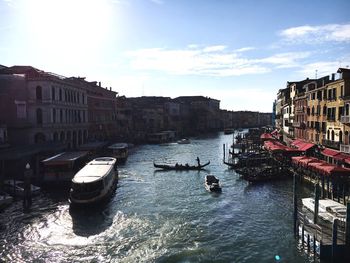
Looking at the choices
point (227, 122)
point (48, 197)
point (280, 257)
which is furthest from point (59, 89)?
point (227, 122)

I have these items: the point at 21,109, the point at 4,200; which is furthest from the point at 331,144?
the point at 21,109

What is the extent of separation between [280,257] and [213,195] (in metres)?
13.6

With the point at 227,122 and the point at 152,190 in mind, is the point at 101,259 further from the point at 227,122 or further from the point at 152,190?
the point at 227,122

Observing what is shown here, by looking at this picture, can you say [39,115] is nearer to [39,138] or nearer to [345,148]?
[39,138]

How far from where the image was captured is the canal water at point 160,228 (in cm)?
1988

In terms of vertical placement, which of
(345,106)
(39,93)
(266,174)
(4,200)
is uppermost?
(39,93)

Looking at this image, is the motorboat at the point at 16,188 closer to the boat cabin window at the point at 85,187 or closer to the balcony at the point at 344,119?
the boat cabin window at the point at 85,187

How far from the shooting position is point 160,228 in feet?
77.9

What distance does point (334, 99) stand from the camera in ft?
123

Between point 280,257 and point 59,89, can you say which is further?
point 59,89

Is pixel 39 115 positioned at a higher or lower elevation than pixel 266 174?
higher

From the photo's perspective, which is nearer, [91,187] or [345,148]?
[91,187]

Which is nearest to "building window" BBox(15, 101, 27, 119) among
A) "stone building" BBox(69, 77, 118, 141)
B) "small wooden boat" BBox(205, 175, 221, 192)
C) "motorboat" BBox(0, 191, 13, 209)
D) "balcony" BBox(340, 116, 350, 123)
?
"stone building" BBox(69, 77, 118, 141)

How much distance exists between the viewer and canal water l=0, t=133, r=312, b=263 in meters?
19.9
